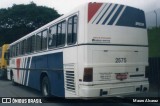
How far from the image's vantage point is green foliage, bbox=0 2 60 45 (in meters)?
42.0

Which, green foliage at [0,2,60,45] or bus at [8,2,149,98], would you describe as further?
green foliage at [0,2,60,45]

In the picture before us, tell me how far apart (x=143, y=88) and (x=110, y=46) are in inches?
75.0

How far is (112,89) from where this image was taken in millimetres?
8719

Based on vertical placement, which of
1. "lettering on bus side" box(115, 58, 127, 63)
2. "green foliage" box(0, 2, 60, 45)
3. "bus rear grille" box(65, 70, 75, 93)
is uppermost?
"green foliage" box(0, 2, 60, 45)

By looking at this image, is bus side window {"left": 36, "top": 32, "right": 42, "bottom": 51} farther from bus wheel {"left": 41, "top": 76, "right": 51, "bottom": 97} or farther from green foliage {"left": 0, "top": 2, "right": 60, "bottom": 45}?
green foliage {"left": 0, "top": 2, "right": 60, "bottom": 45}

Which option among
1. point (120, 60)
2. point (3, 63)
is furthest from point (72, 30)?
point (3, 63)

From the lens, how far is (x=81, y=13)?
28.5ft

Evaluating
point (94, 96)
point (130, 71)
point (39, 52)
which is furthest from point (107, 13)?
point (39, 52)

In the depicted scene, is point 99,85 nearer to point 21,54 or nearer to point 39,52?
point 39,52

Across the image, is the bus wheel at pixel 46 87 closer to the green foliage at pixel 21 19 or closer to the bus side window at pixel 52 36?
the bus side window at pixel 52 36

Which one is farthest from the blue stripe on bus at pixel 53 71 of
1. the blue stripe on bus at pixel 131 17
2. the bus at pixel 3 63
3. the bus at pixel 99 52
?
the bus at pixel 3 63

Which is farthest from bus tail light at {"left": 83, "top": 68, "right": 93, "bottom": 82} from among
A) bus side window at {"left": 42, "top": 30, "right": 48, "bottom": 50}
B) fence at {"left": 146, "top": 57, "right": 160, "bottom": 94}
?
fence at {"left": 146, "top": 57, "right": 160, "bottom": 94}

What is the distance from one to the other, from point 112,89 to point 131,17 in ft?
8.21

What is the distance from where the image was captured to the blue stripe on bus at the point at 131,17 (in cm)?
928
